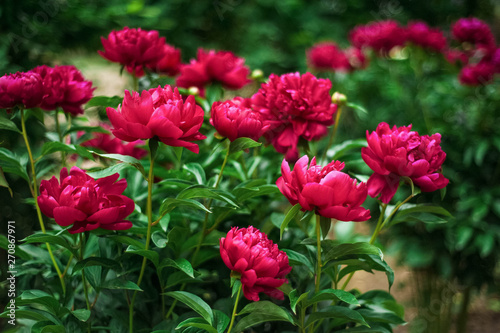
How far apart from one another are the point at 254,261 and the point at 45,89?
0.45 metres

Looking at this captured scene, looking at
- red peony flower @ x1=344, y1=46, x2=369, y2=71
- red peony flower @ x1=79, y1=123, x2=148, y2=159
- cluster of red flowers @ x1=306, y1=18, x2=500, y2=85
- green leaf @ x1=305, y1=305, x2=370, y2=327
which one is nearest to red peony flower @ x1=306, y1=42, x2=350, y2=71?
cluster of red flowers @ x1=306, y1=18, x2=500, y2=85

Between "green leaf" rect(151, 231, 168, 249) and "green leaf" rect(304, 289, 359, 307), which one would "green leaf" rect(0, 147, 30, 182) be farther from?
"green leaf" rect(304, 289, 359, 307)

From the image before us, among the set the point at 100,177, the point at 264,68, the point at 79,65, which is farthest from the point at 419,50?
the point at 100,177

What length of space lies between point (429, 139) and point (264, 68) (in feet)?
7.83

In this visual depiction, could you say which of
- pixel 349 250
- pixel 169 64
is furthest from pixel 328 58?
pixel 349 250

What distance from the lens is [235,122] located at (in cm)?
71

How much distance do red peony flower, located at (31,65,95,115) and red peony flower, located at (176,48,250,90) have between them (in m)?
0.23

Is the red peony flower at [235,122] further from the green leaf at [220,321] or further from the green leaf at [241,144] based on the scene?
the green leaf at [220,321]

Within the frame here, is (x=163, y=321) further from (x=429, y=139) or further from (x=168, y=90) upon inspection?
(x=429, y=139)

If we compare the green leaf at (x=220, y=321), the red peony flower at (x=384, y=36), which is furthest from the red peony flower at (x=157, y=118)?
the red peony flower at (x=384, y=36)

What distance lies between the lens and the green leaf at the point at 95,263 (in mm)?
697

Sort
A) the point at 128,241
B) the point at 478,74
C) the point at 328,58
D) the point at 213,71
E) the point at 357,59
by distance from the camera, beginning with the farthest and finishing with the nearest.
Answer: the point at 357,59
the point at 328,58
the point at 478,74
the point at 213,71
the point at 128,241

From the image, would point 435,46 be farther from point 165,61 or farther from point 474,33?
point 165,61

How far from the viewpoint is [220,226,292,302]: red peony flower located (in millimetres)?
628
